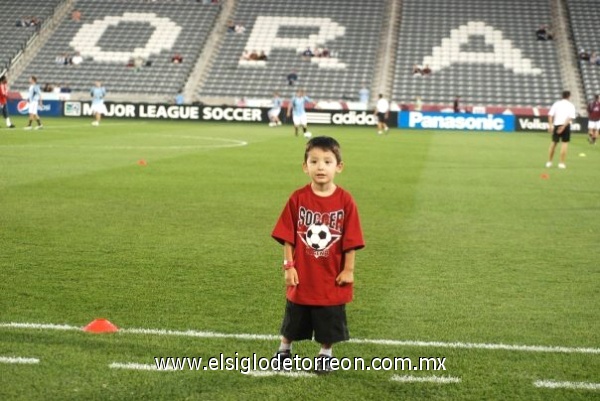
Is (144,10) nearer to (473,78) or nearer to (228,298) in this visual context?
(473,78)

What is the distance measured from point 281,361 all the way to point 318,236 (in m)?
0.88

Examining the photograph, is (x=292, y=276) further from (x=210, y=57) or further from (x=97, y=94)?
(x=210, y=57)

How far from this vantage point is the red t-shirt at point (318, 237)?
6145mm

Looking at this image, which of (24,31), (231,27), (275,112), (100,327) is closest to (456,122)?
(275,112)

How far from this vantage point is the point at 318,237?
617 cm

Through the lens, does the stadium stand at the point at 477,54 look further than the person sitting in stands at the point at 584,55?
No

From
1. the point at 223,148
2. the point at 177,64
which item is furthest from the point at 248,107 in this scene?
the point at 223,148

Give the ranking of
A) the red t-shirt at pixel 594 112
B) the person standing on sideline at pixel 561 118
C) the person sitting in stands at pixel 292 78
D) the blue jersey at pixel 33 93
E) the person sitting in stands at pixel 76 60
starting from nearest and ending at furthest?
1. the person standing on sideline at pixel 561 118
2. the blue jersey at pixel 33 93
3. the red t-shirt at pixel 594 112
4. the person sitting in stands at pixel 292 78
5. the person sitting in stands at pixel 76 60

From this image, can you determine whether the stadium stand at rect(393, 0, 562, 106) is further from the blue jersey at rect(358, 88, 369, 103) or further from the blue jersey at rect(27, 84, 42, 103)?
the blue jersey at rect(27, 84, 42, 103)

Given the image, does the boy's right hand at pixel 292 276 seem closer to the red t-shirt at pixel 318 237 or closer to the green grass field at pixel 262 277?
the red t-shirt at pixel 318 237

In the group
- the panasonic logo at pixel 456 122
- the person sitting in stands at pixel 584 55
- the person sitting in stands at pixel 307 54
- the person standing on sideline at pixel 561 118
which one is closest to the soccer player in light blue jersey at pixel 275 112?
the panasonic logo at pixel 456 122

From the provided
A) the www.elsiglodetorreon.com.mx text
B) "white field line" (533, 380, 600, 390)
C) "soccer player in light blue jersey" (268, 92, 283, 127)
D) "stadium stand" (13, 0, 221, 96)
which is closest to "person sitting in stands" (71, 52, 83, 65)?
"stadium stand" (13, 0, 221, 96)

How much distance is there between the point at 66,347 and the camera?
22.1 feet

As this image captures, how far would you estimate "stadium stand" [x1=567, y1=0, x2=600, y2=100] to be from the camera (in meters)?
56.5
